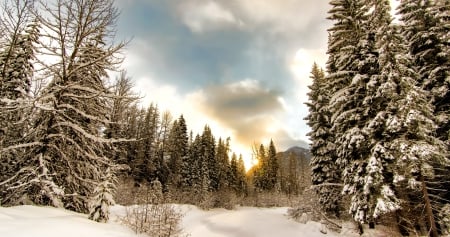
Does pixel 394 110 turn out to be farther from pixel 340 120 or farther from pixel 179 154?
pixel 179 154

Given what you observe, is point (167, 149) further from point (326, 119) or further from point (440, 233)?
point (440, 233)

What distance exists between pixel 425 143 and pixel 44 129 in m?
14.3

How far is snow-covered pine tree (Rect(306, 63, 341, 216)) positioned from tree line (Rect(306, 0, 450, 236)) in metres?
6.11

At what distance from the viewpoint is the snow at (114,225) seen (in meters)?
5.62

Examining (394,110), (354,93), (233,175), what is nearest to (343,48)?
(354,93)

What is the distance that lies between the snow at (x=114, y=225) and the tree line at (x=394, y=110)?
21.0 feet

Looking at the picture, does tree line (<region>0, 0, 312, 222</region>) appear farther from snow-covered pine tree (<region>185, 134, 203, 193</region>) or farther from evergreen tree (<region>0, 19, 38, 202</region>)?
snow-covered pine tree (<region>185, 134, 203, 193</region>)

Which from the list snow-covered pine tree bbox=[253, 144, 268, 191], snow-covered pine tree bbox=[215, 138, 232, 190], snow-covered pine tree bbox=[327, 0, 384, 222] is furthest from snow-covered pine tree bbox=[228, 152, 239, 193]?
snow-covered pine tree bbox=[327, 0, 384, 222]

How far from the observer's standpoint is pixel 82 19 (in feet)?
36.2

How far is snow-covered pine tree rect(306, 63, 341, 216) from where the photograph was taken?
858 inches

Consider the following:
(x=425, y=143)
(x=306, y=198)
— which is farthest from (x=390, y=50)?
(x=306, y=198)

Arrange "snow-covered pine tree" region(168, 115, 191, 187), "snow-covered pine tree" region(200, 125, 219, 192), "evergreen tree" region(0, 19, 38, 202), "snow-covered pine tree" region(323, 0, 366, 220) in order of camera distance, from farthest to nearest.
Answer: "snow-covered pine tree" region(200, 125, 219, 192) → "snow-covered pine tree" region(168, 115, 191, 187) → "snow-covered pine tree" region(323, 0, 366, 220) → "evergreen tree" region(0, 19, 38, 202)

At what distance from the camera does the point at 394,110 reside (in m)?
13.5

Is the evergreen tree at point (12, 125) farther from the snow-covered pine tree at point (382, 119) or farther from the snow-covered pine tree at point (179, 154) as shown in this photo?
the snow-covered pine tree at point (179, 154)
